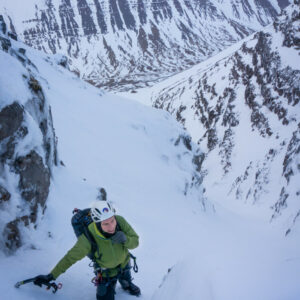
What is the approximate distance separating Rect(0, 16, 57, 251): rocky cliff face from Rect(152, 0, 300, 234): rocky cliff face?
1893 cm

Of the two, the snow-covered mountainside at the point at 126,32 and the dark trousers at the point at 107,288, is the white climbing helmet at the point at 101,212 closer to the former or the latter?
the dark trousers at the point at 107,288

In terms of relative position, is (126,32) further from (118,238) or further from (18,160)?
(118,238)

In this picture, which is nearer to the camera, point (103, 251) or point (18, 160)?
point (103, 251)

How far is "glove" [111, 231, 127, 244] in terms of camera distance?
4121mm

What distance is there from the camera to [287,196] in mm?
19312

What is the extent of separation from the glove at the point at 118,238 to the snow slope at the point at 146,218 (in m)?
1.45

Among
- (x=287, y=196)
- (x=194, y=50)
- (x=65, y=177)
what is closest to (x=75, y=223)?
(x=65, y=177)

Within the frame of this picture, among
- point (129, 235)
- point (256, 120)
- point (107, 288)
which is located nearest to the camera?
point (129, 235)

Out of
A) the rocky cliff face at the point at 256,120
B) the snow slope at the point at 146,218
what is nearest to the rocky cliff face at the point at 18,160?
the snow slope at the point at 146,218

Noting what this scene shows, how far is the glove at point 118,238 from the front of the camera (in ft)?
13.5

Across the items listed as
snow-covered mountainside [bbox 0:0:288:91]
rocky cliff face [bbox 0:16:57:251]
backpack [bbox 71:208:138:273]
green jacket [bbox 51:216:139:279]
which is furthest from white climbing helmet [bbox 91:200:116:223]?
snow-covered mountainside [bbox 0:0:288:91]

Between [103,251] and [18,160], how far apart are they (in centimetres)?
271

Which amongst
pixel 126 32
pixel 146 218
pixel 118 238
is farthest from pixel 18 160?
pixel 126 32

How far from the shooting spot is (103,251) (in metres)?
4.25
